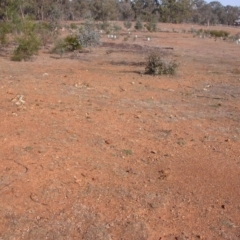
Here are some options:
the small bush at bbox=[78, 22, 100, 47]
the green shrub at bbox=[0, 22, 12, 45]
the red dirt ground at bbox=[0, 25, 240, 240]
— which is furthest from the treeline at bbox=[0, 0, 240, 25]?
the red dirt ground at bbox=[0, 25, 240, 240]

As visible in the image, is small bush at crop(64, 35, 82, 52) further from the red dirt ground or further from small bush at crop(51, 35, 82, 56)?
the red dirt ground

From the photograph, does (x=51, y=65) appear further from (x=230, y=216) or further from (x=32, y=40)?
(x=230, y=216)

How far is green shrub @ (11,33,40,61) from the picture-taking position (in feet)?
47.9

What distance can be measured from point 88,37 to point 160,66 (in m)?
7.71

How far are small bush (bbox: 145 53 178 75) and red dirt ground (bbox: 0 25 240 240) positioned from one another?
2308 millimetres

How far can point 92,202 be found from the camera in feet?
13.5

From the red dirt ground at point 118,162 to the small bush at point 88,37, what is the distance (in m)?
9.10

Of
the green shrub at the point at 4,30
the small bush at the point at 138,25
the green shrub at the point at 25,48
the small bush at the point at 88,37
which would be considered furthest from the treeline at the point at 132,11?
the green shrub at the point at 25,48

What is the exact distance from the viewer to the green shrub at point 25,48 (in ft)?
47.9

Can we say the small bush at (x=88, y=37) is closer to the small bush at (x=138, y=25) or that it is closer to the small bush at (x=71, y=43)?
the small bush at (x=71, y=43)

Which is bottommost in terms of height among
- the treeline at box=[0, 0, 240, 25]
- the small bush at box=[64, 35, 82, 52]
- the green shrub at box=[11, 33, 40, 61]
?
the treeline at box=[0, 0, 240, 25]

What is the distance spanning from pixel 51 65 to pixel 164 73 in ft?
13.5

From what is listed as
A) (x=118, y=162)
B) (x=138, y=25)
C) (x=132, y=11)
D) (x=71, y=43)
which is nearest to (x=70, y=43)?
(x=71, y=43)

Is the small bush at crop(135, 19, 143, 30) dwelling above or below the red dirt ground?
below
